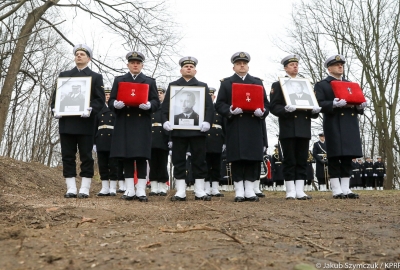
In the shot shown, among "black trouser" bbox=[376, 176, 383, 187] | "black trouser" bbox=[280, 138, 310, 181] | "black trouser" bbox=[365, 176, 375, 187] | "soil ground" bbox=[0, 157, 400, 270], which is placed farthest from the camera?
"black trouser" bbox=[365, 176, 375, 187]

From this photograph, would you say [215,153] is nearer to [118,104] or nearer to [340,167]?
[340,167]

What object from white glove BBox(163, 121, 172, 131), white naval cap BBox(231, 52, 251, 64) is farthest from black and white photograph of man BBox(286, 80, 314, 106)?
white glove BBox(163, 121, 172, 131)

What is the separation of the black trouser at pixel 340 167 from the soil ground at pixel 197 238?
209 cm

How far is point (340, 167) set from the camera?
7.36 m

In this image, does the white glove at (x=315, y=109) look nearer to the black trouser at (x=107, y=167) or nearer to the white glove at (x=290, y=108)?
the white glove at (x=290, y=108)

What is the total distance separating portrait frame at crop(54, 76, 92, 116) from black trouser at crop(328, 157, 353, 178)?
156 inches

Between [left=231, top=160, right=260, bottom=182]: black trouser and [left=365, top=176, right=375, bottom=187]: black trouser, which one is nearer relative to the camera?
[left=231, top=160, right=260, bottom=182]: black trouser

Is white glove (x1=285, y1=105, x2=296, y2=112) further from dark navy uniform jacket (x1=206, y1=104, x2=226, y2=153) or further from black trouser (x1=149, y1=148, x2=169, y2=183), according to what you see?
black trouser (x1=149, y1=148, x2=169, y2=183)

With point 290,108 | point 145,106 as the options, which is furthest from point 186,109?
point 290,108

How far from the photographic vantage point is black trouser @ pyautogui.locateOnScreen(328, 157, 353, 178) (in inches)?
288

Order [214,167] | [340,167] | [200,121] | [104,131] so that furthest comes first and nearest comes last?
[214,167]
[104,131]
[340,167]
[200,121]

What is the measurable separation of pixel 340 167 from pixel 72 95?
4.36 metres

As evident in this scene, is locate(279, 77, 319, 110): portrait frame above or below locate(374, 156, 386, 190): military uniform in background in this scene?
above

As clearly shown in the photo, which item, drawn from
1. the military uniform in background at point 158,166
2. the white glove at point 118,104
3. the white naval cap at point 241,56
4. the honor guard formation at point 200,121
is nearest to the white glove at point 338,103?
the honor guard formation at point 200,121
